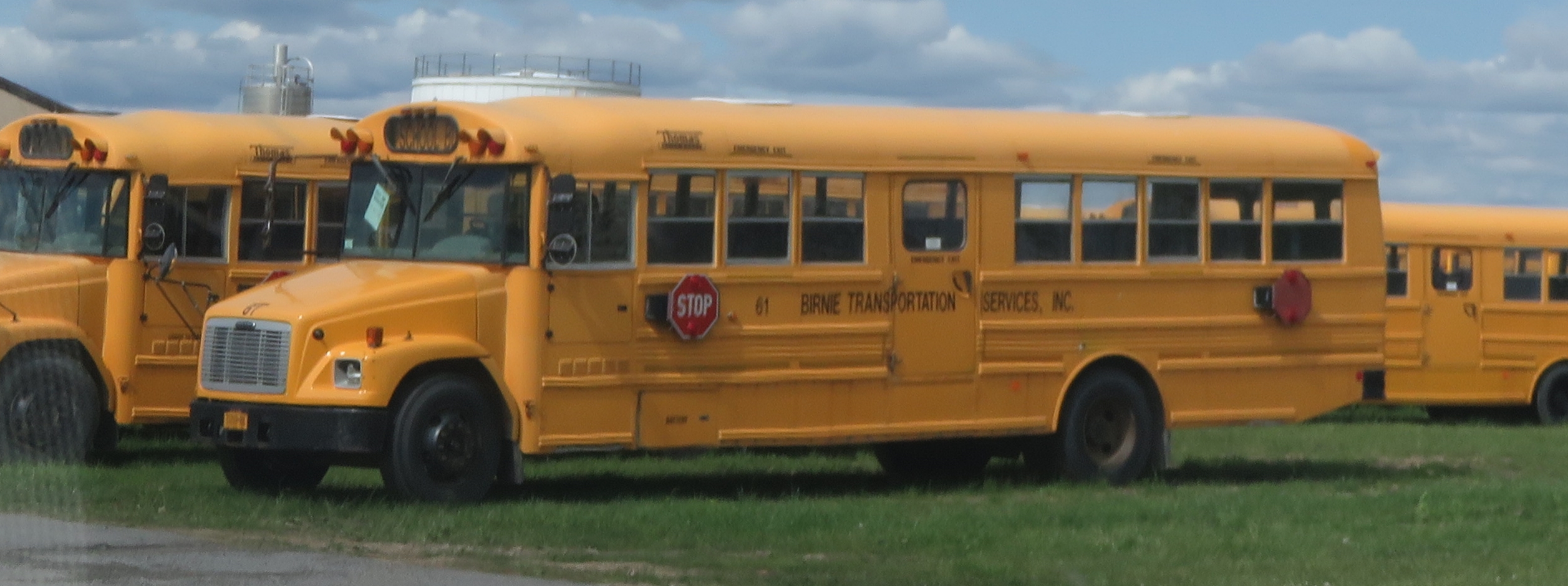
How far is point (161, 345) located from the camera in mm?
15648

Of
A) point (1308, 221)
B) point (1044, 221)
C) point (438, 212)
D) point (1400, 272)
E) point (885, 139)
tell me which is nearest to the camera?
point (438, 212)

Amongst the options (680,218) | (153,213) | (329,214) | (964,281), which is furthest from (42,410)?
(964,281)

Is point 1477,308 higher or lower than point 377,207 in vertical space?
lower

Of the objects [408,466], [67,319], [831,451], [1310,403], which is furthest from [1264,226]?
[67,319]

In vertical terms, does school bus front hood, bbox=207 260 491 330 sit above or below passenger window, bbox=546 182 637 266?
below

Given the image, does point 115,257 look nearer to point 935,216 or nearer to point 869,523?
point 935,216

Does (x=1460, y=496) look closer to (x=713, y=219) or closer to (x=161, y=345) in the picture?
(x=713, y=219)

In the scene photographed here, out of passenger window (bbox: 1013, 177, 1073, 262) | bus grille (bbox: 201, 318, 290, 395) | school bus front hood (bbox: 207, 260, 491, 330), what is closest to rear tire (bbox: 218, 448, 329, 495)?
bus grille (bbox: 201, 318, 290, 395)

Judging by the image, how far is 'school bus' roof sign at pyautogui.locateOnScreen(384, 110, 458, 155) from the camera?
1320cm

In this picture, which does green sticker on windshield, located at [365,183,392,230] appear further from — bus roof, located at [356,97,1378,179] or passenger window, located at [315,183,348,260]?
passenger window, located at [315,183,348,260]

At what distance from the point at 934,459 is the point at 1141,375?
5.38ft

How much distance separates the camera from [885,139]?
47.2 ft

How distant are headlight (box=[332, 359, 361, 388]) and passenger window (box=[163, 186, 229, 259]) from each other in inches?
147

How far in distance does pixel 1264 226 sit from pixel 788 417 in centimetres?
409
